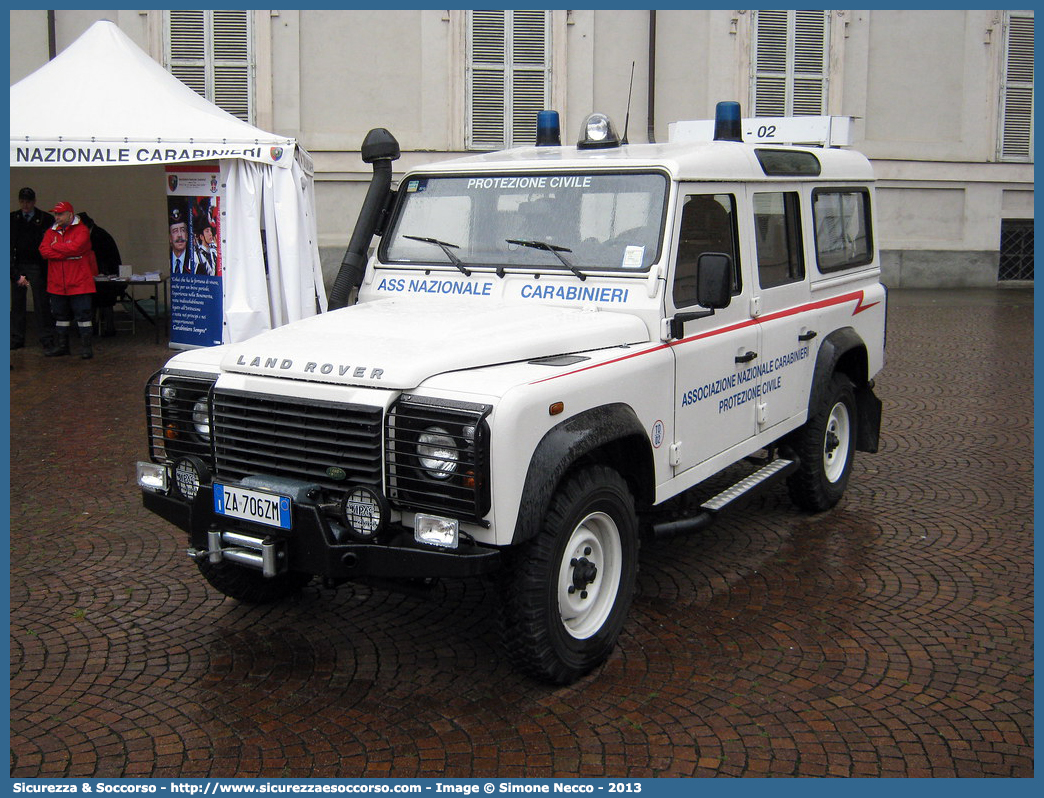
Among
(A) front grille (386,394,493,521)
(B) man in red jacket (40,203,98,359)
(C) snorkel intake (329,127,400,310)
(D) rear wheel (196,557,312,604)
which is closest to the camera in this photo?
(A) front grille (386,394,493,521)

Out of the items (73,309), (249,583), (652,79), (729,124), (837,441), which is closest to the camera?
(249,583)

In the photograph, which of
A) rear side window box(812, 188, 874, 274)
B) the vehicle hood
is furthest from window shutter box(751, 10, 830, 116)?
the vehicle hood

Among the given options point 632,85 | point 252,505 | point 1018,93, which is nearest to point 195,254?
point 632,85

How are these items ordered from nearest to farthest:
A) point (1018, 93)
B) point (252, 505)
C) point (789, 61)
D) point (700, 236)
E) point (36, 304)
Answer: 1. point (252, 505)
2. point (700, 236)
3. point (36, 304)
4. point (789, 61)
5. point (1018, 93)

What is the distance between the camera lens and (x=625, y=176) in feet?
16.4

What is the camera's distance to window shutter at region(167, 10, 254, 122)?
1706 cm

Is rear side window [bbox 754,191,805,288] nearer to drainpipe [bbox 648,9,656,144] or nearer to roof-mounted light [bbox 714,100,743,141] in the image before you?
roof-mounted light [bbox 714,100,743,141]

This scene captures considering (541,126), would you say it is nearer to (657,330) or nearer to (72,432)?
(657,330)

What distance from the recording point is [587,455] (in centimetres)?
422

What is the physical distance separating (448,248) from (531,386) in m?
1.73

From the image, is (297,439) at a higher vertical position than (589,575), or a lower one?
higher

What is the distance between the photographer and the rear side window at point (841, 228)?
630 cm

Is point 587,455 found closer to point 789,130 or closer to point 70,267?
point 789,130

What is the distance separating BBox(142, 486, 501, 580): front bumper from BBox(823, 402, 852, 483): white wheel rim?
139 inches
